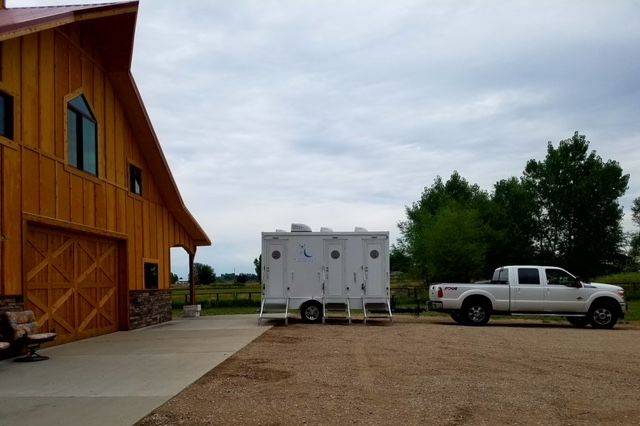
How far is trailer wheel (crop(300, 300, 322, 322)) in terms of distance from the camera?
767 inches

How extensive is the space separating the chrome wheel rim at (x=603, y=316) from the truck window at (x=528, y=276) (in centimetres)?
195

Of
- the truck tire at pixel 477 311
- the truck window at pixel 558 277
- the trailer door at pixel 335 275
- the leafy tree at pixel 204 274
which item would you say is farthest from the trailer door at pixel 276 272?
the leafy tree at pixel 204 274

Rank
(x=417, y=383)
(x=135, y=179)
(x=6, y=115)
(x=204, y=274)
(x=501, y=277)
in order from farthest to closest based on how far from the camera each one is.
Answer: (x=204, y=274) < (x=501, y=277) < (x=135, y=179) < (x=6, y=115) < (x=417, y=383)

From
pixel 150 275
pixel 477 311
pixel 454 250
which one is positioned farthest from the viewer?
pixel 454 250

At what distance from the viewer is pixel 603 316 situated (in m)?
18.7

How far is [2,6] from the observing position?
1435cm

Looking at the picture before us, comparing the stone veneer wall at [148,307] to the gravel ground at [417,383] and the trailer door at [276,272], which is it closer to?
the trailer door at [276,272]

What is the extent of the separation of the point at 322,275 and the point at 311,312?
4.00 feet

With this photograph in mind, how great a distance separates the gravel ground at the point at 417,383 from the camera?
6902 millimetres

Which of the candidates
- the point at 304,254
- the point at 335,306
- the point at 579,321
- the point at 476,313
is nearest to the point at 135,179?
the point at 304,254

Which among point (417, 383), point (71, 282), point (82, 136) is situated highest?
point (82, 136)

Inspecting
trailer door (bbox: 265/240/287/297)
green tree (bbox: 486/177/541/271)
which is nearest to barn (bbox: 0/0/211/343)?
trailer door (bbox: 265/240/287/297)

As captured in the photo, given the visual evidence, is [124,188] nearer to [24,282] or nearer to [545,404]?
[24,282]

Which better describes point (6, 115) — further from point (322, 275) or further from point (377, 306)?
point (377, 306)
